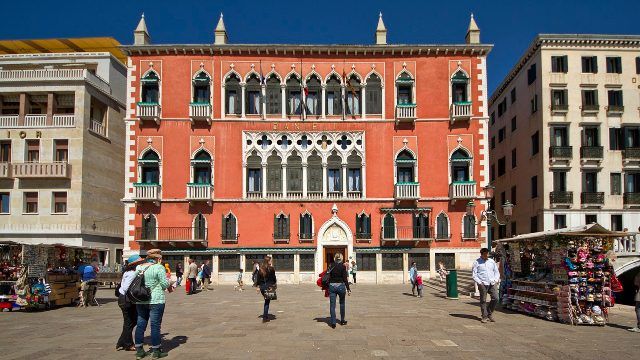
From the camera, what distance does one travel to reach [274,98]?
36.9 meters

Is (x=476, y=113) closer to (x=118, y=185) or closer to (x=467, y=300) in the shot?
(x=467, y=300)

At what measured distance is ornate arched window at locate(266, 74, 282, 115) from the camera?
121 feet

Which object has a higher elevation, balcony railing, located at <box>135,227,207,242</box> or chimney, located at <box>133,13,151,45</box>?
chimney, located at <box>133,13,151,45</box>

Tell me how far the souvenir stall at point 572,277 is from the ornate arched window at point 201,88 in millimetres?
24524

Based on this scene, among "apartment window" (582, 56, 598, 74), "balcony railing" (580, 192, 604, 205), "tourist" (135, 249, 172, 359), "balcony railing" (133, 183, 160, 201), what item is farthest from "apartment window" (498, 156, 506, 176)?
"tourist" (135, 249, 172, 359)

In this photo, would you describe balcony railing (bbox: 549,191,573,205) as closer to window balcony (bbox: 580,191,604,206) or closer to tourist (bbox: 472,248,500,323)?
window balcony (bbox: 580,191,604,206)

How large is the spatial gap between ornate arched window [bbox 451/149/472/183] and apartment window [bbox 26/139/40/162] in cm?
2798

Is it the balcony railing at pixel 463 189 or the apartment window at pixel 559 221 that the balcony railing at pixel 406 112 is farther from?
the apartment window at pixel 559 221

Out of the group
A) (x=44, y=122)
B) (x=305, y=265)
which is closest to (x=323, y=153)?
(x=305, y=265)

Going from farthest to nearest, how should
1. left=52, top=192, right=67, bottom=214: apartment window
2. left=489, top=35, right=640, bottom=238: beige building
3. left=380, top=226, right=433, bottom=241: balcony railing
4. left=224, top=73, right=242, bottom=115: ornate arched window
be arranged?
left=489, top=35, right=640, bottom=238: beige building → left=52, top=192, right=67, bottom=214: apartment window → left=224, top=73, right=242, bottom=115: ornate arched window → left=380, top=226, right=433, bottom=241: balcony railing

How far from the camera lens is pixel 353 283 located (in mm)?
34938

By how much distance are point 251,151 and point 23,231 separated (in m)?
16.2

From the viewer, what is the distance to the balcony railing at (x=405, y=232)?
1394 inches

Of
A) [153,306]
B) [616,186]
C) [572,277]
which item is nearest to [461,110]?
[616,186]
